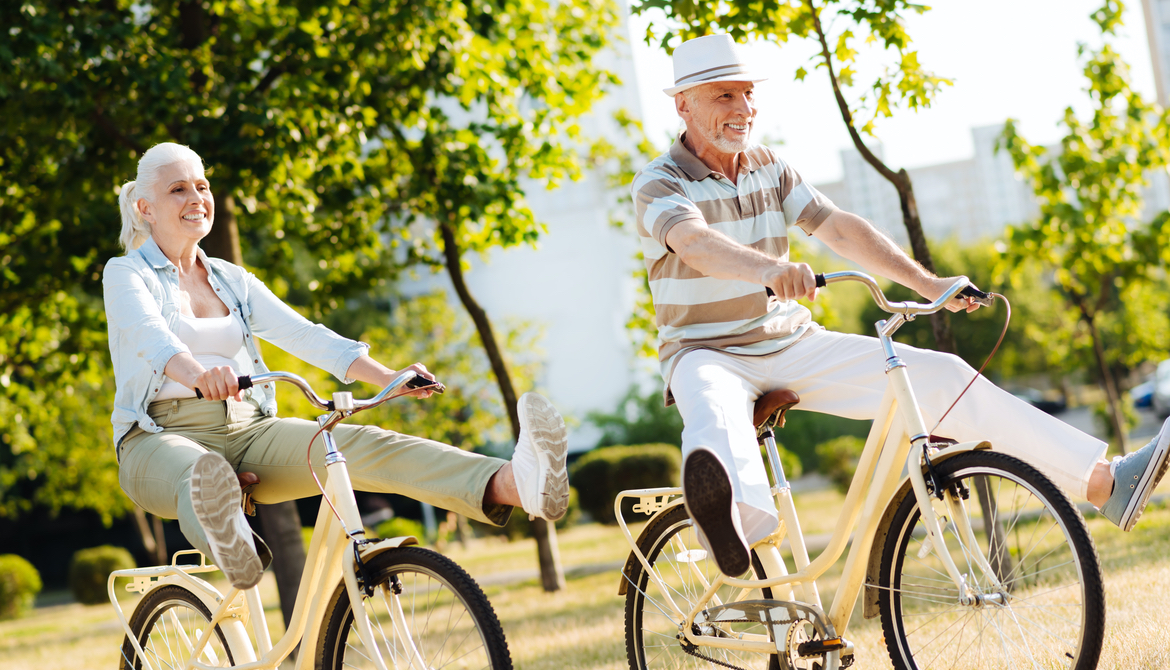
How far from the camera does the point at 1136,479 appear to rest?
2.79m

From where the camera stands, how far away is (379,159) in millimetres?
8758

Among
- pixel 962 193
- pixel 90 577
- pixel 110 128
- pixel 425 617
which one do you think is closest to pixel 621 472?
pixel 90 577

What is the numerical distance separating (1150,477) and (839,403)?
3.15 ft

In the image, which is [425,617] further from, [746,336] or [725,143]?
[725,143]

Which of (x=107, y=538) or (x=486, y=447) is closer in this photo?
(x=486, y=447)

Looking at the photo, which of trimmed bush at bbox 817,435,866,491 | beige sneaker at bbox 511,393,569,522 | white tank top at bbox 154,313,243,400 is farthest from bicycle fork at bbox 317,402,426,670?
trimmed bush at bbox 817,435,866,491

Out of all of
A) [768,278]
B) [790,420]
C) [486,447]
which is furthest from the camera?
[790,420]

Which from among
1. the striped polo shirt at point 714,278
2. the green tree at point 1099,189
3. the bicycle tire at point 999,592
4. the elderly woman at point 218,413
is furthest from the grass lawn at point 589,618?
the green tree at point 1099,189

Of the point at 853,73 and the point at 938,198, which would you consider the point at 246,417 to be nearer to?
the point at 853,73

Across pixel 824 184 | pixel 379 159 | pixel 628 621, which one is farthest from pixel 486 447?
pixel 824 184

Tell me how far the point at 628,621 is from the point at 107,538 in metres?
27.2

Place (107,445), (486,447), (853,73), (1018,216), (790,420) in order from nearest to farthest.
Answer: (853,73) < (107,445) < (486,447) < (790,420) < (1018,216)

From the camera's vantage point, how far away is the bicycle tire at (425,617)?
283cm

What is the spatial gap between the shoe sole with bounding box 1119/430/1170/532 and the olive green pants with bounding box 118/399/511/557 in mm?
1838
